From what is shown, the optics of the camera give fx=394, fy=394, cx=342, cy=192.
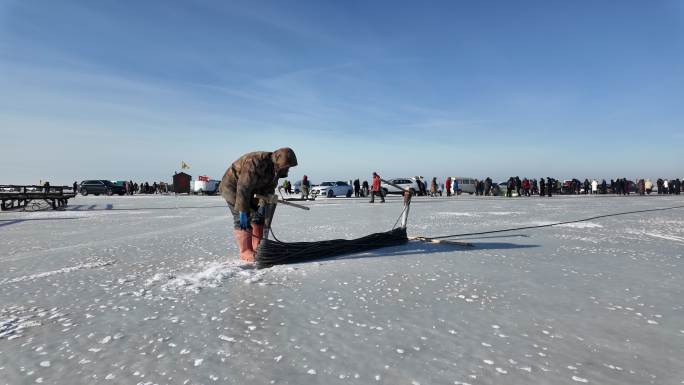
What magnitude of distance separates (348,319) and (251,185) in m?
2.28

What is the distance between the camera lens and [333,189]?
113 feet

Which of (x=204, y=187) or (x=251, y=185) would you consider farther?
(x=204, y=187)

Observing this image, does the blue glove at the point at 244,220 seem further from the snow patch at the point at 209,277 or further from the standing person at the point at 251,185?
the snow patch at the point at 209,277

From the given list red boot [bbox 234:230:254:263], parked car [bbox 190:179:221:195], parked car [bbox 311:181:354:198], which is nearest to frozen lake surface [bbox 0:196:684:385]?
red boot [bbox 234:230:254:263]

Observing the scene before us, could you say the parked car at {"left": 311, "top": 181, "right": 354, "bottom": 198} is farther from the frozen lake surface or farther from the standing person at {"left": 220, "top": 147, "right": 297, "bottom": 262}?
the frozen lake surface

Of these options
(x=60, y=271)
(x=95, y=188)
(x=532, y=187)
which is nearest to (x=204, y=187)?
(x=95, y=188)

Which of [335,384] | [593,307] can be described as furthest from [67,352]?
[593,307]

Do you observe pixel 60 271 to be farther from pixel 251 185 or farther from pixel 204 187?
pixel 204 187

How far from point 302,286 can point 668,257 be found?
471 cm

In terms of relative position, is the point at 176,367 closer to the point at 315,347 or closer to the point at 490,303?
the point at 315,347

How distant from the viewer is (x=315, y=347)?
2.22 meters

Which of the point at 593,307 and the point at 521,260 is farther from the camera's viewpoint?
the point at 521,260

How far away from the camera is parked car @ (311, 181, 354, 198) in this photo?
3416cm

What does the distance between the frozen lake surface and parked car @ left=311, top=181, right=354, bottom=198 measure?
28916 millimetres
